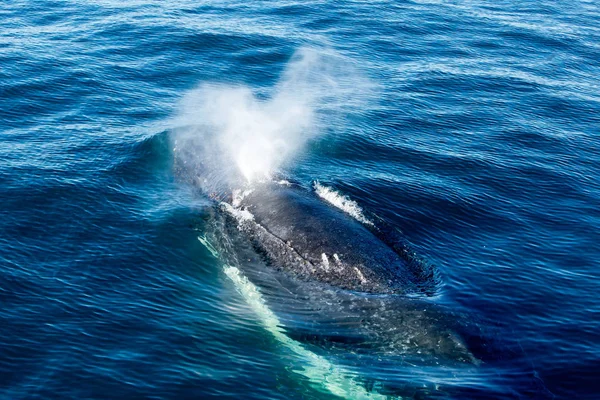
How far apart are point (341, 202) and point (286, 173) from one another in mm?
5920

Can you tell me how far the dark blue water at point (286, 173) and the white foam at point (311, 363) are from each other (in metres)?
0.35

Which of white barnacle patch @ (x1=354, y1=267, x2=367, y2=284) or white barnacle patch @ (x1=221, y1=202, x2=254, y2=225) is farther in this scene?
white barnacle patch @ (x1=221, y1=202, x2=254, y2=225)

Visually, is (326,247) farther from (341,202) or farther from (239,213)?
(341,202)

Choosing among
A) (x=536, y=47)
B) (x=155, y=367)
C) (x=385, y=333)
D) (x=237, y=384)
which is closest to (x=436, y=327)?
(x=385, y=333)

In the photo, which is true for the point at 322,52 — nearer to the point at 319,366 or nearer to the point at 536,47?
the point at 536,47

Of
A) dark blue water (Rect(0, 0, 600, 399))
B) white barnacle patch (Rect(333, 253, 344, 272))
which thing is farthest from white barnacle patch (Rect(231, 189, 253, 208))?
white barnacle patch (Rect(333, 253, 344, 272))

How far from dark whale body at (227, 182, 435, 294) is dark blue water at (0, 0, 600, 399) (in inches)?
106

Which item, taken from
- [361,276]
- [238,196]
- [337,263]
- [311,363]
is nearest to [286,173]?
[238,196]

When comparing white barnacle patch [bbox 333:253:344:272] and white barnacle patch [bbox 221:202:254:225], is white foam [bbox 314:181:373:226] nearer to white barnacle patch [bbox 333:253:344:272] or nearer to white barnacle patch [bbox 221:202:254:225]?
white barnacle patch [bbox 221:202:254:225]

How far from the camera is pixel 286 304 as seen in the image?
3703 cm

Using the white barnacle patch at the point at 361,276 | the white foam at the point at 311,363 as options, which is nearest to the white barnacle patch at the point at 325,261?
the white barnacle patch at the point at 361,276

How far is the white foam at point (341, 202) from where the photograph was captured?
153ft

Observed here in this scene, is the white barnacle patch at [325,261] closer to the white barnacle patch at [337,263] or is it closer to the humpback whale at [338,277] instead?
the humpback whale at [338,277]

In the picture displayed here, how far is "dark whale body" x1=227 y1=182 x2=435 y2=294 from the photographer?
3778 centimetres
